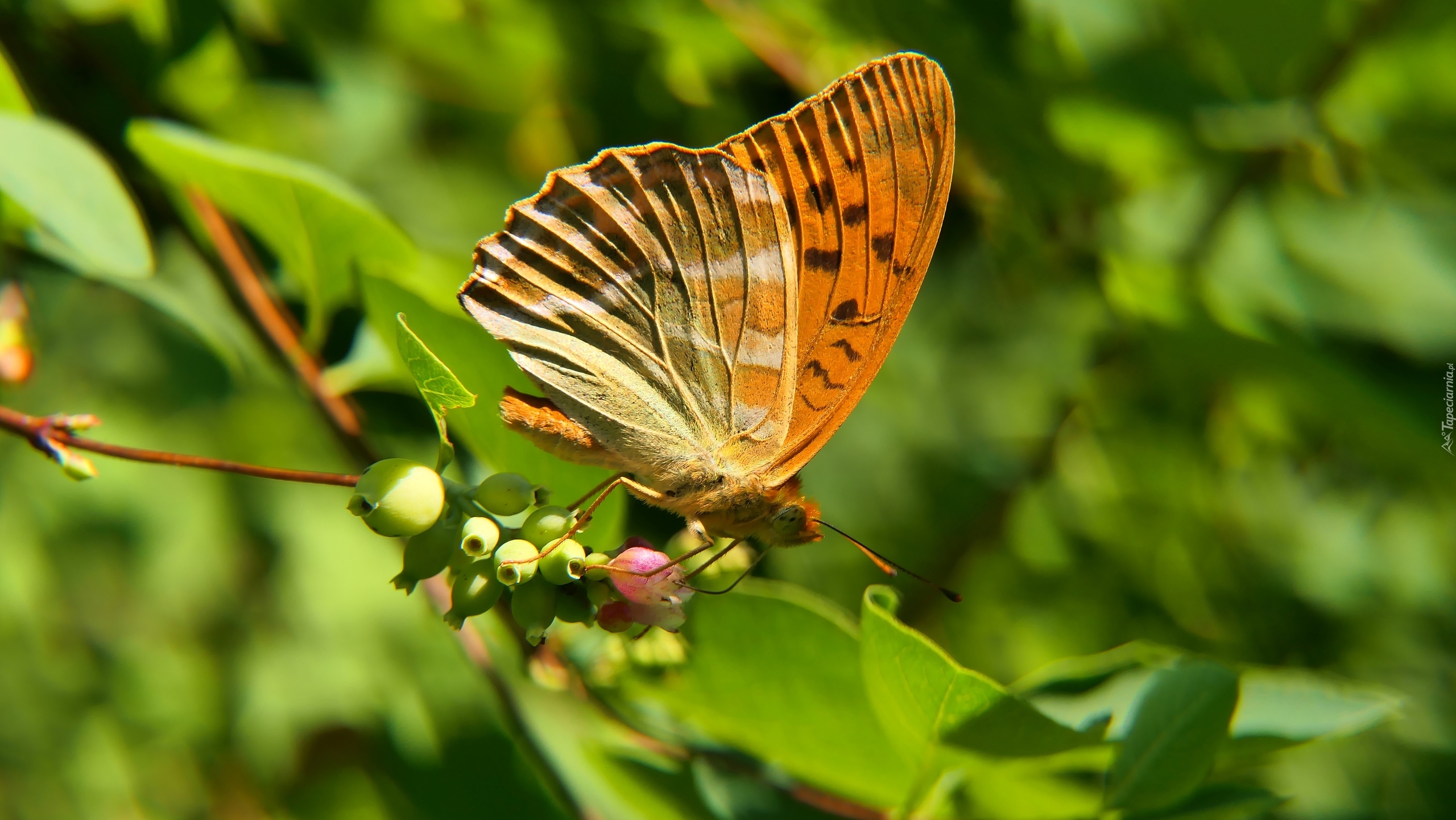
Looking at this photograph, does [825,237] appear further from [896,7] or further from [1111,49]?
[1111,49]

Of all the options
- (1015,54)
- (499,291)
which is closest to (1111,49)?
(1015,54)

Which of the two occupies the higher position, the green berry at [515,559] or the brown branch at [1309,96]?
the brown branch at [1309,96]

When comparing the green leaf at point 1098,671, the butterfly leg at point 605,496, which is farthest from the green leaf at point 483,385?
the green leaf at point 1098,671

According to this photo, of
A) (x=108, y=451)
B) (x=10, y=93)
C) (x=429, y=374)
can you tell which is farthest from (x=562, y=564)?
(x=10, y=93)

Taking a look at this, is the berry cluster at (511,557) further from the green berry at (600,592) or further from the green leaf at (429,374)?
the green leaf at (429,374)

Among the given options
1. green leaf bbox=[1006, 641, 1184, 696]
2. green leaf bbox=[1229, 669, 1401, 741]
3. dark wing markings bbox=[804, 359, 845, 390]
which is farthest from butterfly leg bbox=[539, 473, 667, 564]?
green leaf bbox=[1229, 669, 1401, 741]
